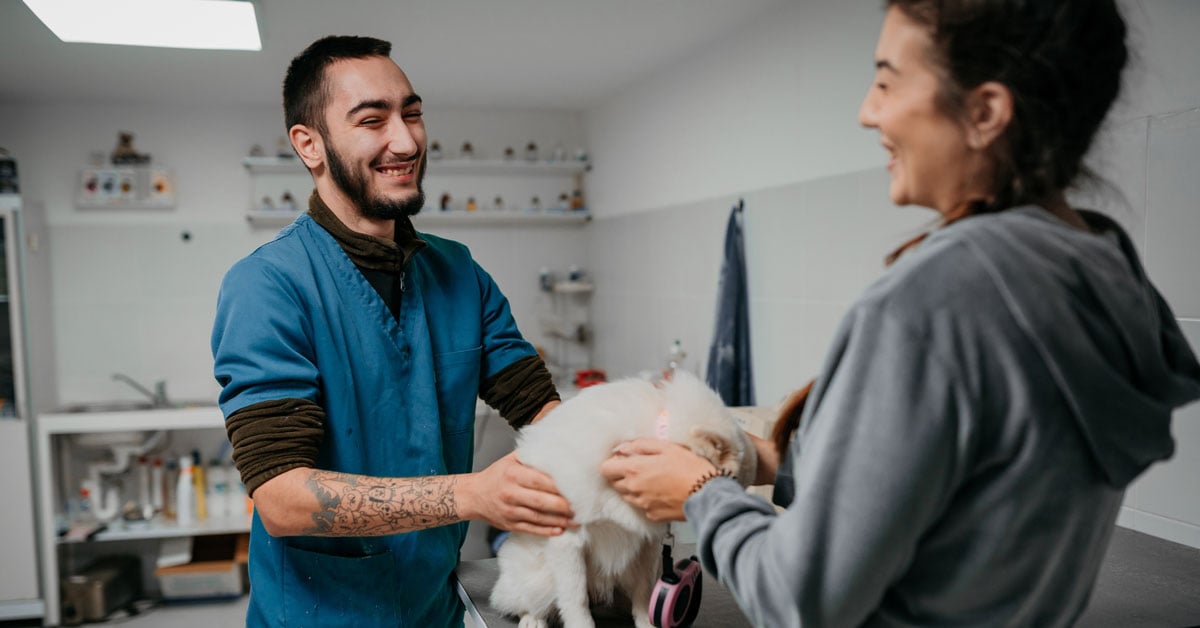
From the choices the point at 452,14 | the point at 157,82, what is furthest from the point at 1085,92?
the point at 157,82

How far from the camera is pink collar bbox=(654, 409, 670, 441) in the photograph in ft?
3.20

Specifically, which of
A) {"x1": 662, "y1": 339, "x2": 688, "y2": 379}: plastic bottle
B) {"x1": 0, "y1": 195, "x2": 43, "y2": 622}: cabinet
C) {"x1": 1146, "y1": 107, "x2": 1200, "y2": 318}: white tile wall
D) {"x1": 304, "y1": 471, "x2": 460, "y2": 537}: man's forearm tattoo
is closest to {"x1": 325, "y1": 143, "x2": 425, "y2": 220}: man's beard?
{"x1": 304, "y1": 471, "x2": 460, "y2": 537}: man's forearm tattoo

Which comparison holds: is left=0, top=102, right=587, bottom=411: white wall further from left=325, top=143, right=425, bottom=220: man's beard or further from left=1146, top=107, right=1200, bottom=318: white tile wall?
left=1146, top=107, right=1200, bottom=318: white tile wall

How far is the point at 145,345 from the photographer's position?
4.08m

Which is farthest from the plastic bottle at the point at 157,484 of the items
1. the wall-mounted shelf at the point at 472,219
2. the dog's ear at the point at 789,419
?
the dog's ear at the point at 789,419

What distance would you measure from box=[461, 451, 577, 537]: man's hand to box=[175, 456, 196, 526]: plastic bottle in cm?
330

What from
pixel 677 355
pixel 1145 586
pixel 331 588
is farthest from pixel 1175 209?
pixel 677 355

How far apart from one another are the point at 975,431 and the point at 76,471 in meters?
4.45

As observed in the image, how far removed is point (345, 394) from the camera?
47.6 inches

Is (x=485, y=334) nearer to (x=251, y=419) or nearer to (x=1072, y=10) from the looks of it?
(x=251, y=419)

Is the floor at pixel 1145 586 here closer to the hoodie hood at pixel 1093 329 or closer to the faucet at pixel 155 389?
the hoodie hood at pixel 1093 329

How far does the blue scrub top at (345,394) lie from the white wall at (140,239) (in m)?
3.24

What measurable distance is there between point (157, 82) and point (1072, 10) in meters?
3.97

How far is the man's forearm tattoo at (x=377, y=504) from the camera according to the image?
3.53 feet
